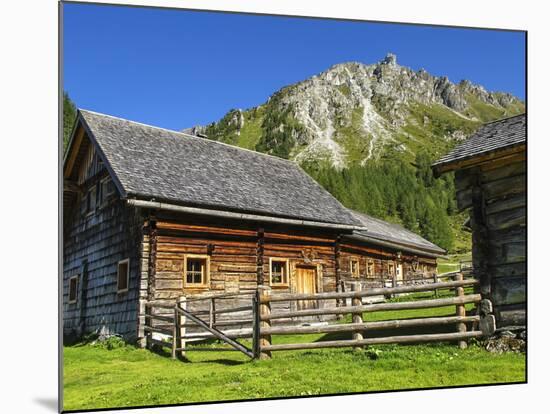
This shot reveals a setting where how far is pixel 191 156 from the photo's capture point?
1298 cm

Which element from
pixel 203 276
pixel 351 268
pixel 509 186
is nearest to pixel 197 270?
pixel 203 276

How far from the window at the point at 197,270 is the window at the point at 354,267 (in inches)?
172

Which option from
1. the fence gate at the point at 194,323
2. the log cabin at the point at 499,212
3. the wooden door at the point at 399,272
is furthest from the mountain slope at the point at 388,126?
the fence gate at the point at 194,323

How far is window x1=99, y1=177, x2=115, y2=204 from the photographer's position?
12.6 meters

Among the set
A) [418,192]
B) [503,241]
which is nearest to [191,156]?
[418,192]

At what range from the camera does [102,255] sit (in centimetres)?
1275

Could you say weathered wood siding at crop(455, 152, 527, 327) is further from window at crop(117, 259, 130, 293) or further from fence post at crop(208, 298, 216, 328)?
window at crop(117, 259, 130, 293)

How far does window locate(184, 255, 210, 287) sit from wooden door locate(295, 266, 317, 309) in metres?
1.97

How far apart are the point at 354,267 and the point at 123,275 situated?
232 inches

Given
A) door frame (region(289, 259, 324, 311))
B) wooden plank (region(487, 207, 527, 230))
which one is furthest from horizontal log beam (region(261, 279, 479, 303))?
door frame (region(289, 259, 324, 311))

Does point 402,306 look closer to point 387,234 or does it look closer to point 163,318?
point 163,318

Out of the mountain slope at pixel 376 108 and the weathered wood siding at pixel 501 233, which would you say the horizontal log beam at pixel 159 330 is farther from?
the weathered wood siding at pixel 501 233

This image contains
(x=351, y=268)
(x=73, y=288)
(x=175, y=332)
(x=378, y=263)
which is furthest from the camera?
(x=378, y=263)

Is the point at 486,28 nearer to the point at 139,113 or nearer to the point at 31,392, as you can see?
the point at 139,113
